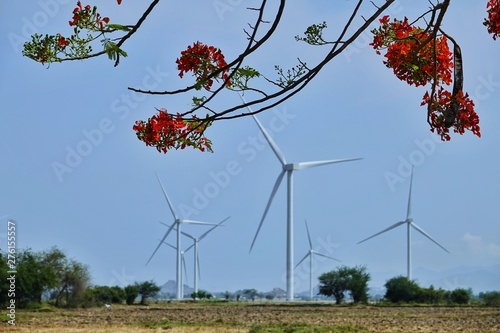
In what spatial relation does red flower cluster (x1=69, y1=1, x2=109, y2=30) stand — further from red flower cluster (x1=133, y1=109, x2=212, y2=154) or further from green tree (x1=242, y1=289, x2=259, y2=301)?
green tree (x1=242, y1=289, x2=259, y2=301)

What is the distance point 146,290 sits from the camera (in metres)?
71.8

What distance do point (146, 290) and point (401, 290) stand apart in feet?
72.4

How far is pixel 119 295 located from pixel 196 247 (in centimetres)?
829

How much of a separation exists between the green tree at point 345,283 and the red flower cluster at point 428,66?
61.4m

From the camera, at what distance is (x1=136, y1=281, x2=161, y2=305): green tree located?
71188 millimetres

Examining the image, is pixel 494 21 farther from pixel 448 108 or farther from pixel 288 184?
pixel 288 184

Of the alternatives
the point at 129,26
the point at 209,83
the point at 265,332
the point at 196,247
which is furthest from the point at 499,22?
the point at 196,247

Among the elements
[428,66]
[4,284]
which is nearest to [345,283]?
[4,284]

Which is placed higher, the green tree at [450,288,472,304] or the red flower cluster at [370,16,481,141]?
the red flower cluster at [370,16,481,141]

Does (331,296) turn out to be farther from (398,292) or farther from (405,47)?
(405,47)

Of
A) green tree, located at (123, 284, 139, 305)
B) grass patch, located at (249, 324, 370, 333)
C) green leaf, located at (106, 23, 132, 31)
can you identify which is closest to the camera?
green leaf, located at (106, 23, 132, 31)

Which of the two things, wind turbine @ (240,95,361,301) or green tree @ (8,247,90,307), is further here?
green tree @ (8,247,90,307)

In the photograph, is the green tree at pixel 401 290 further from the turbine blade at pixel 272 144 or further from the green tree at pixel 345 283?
the turbine blade at pixel 272 144

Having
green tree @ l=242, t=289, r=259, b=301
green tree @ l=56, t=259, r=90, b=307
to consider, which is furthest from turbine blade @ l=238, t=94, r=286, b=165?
green tree @ l=242, t=289, r=259, b=301
